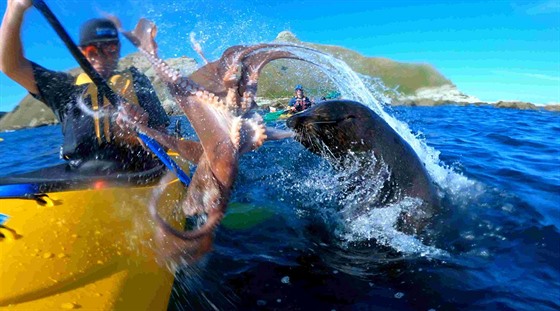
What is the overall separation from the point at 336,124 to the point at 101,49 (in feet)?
8.42

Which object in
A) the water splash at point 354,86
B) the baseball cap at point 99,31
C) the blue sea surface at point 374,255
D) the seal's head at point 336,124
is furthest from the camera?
the seal's head at point 336,124

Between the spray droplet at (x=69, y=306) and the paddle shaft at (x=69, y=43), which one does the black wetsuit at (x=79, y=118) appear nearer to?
the paddle shaft at (x=69, y=43)

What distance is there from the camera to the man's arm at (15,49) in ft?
9.51

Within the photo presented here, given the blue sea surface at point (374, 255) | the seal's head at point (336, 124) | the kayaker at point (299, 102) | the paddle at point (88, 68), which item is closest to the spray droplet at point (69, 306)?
the blue sea surface at point (374, 255)

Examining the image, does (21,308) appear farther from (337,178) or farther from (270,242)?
(337,178)

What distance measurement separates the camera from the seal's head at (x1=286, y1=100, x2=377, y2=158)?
445 cm

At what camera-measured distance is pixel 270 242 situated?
4.62 metres

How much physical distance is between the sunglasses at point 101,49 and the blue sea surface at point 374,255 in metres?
1.95

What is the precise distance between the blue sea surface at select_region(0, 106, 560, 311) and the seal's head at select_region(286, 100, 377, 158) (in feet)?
3.23

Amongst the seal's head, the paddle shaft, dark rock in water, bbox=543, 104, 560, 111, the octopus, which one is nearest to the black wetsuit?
the paddle shaft

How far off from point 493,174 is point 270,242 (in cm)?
587

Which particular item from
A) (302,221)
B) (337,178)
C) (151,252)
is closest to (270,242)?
(302,221)

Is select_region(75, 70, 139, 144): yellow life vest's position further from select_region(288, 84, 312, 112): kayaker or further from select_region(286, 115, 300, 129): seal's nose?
select_region(288, 84, 312, 112): kayaker

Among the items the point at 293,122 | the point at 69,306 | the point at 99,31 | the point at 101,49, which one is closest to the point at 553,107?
the point at 293,122
